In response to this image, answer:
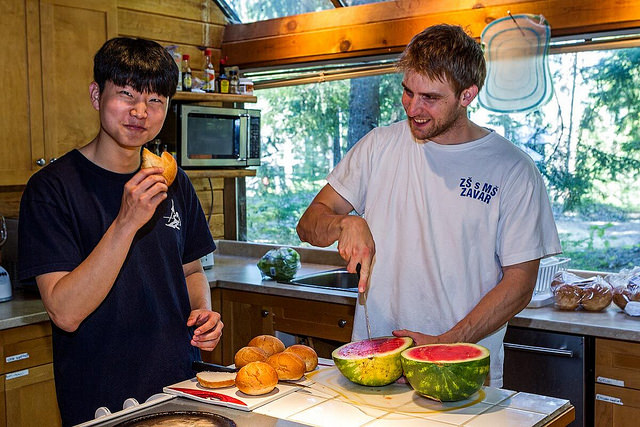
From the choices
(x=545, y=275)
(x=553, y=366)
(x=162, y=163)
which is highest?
(x=162, y=163)

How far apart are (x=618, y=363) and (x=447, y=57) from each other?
1402 mm

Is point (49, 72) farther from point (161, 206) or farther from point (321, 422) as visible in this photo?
point (321, 422)

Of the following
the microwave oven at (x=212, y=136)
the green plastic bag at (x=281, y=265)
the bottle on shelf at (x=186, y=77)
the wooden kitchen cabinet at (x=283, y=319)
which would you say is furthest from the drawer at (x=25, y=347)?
the bottle on shelf at (x=186, y=77)

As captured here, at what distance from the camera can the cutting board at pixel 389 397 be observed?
163cm

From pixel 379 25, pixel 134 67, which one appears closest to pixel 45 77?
pixel 379 25

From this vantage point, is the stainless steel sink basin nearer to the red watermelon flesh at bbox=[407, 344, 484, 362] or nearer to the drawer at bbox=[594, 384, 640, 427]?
the drawer at bbox=[594, 384, 640, 427]

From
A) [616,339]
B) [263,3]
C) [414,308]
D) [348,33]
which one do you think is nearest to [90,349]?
[414,308]

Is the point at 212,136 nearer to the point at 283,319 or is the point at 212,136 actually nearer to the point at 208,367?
the point at 283,319

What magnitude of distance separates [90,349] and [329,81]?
9.51 feet

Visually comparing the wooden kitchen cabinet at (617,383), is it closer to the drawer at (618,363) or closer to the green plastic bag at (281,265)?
the drawer at (618,363)

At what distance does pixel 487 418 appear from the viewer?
156 centimetres

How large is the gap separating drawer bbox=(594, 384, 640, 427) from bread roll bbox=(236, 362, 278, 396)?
1.61 meters

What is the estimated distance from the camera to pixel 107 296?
1854 mm

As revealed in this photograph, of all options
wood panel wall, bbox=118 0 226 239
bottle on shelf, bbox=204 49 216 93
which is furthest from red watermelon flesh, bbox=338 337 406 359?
wood panel wall, bbox=118 0 226 239
